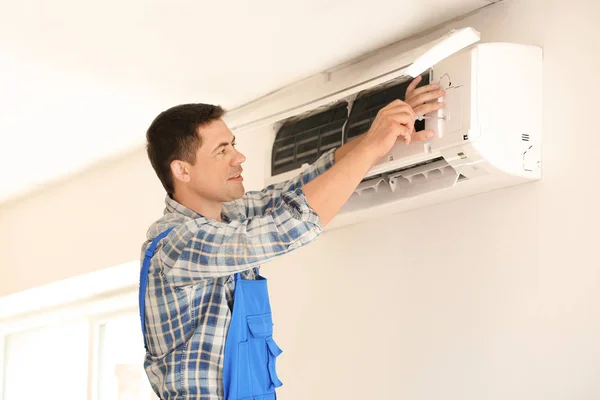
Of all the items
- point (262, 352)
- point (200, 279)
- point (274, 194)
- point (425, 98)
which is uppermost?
point (425, 98)

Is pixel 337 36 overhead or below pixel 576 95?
overhead

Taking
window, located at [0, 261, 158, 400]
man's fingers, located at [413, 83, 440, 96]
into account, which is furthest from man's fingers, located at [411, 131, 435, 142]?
window, located at [0, 261, 158, 400]

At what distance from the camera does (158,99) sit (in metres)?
3.41

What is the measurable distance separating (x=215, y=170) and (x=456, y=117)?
1.96 feet

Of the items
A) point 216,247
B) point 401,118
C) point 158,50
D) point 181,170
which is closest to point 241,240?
point 216,247

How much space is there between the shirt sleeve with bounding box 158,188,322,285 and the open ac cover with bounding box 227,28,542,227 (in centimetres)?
44

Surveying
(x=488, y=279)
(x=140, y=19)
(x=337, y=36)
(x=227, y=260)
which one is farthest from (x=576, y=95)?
(x=140, y=19)

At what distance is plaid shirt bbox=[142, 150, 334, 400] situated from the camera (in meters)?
1.98

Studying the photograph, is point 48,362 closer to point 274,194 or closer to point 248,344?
point 274,194

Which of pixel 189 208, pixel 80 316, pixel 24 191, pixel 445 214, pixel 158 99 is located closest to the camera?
pixel 189 208

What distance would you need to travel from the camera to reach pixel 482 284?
2508 millimetres

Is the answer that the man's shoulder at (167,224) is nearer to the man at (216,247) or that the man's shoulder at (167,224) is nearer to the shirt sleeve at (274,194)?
the man at (216,247)

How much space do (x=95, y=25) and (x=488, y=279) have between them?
52.4 inches

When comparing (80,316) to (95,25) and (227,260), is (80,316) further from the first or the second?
(227,260)
